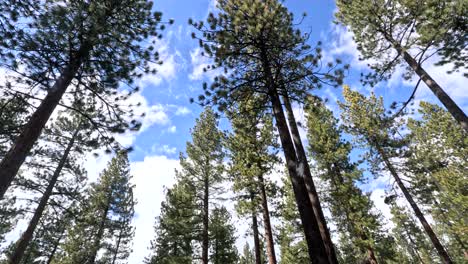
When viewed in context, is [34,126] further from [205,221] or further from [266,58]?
[205,221]

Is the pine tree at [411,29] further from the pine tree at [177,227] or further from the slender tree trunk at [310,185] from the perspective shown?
the pine tree at [177,227]

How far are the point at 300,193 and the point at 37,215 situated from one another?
12575 mm

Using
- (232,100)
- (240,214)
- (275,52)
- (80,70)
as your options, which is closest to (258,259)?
(240,214)

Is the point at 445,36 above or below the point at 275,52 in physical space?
above

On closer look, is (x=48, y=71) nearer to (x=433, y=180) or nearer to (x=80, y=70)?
(x=80, y=70)

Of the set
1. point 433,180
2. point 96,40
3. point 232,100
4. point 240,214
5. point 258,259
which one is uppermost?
point 433,180

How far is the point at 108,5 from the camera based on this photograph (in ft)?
24.3

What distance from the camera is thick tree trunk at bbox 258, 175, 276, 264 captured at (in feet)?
35.1

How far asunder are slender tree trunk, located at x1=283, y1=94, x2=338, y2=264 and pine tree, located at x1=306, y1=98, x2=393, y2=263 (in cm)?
795

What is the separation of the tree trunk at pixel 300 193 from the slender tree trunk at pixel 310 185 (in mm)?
243

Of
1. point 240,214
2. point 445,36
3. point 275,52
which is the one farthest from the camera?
point 240,214

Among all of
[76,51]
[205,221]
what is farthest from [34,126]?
[205,221]

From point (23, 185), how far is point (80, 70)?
857cm

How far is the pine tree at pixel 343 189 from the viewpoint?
43.6 feet
